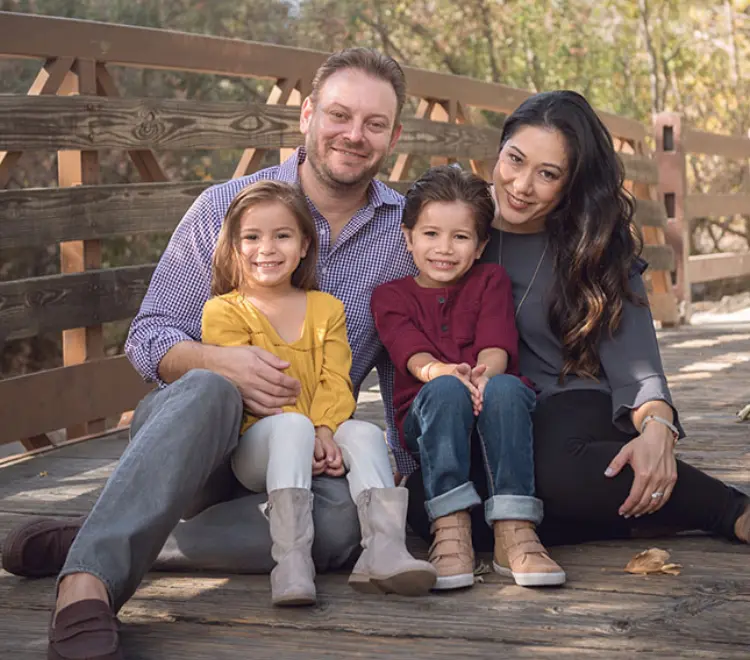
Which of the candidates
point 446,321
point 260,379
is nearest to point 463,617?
point 260,379

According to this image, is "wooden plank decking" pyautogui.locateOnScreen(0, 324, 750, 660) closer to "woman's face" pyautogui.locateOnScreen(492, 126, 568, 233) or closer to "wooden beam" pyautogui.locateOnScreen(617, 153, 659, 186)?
"woman's face" pyautogui.locateOnScreen(492, 126, 568, 233)

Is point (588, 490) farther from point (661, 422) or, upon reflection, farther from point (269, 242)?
point (269, 242)

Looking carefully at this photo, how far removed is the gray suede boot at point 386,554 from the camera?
2.68m

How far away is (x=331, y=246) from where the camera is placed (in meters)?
3.42

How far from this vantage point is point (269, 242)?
3.09 metres

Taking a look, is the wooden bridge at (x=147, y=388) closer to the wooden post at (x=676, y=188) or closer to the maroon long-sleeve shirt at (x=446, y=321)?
the maroon long-sleeve shirt at (x=446, y=321)

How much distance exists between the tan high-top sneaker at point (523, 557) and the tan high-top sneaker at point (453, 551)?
7 centimetres

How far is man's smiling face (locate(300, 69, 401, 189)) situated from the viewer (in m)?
3.38

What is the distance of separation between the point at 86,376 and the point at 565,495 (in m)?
2.15

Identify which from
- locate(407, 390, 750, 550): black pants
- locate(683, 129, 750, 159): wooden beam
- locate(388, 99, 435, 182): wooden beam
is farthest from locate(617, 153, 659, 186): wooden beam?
locate(407, 390, 750, 550): black pants

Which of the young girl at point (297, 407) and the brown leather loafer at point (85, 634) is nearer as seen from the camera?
the brown leather loafer at point (85, 634)

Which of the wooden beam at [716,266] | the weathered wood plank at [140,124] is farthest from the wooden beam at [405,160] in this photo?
the wooden beam at [716,266]

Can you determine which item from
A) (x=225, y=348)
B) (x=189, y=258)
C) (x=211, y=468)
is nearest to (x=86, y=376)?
(x=189, y=258)

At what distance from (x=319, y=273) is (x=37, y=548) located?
3.35ft
